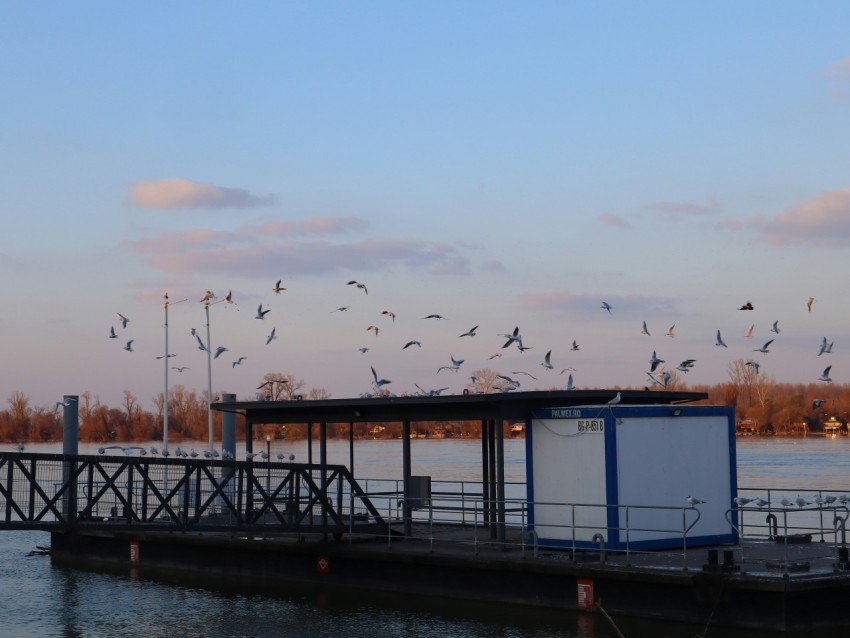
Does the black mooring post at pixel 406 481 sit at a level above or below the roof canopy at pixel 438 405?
below

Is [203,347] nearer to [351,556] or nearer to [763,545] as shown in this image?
[351,556]

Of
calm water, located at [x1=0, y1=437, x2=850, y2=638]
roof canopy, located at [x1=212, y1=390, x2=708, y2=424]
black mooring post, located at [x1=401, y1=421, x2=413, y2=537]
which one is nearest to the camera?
calm water, located at [x1=0, y1=437, x2=850, y2=638]

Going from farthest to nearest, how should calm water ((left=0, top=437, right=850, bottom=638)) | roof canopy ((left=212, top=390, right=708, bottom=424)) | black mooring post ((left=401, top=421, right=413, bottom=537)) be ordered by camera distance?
black mooring post ((left=401, top=421, right=413, bottom=537)) < roof canopy ((left=212, top=390, right=708, bottom=424)) < calm water ((left=0, top=437, right=850, bottom=638))

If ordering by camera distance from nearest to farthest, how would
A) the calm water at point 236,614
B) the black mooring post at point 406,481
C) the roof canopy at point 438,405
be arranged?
the calm water at point 236,614 → the roof canopy at point 438,405 → the black mooring post at point 406,481

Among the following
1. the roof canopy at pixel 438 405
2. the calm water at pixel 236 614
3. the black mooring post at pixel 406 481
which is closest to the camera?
the calm water at pixel 236 614

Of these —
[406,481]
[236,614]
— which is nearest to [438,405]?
[406,481]

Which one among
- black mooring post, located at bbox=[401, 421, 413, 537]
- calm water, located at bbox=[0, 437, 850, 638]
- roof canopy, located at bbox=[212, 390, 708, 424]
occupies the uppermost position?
roof canopy, located at bbox=[212, 390, 708, 424]

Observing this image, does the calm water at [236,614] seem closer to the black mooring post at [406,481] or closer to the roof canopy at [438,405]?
the black mooring post at [406,481]

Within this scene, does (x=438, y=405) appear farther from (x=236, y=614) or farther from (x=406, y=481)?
(x=236, y=614)

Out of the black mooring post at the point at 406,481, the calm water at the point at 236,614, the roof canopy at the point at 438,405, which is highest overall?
the roof canopy at the point at 438,405

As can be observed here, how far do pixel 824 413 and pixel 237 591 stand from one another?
496ft

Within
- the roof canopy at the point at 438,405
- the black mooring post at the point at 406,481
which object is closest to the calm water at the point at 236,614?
the black mooring post at the point at 406,481

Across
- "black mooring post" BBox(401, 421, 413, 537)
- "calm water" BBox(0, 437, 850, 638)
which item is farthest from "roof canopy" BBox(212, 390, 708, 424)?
"calm water" BBox(0, 437, 850, 638)

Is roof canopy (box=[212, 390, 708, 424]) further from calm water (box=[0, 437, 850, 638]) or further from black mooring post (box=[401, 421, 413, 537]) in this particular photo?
calm water (box=[0, 437, 850, 638])
